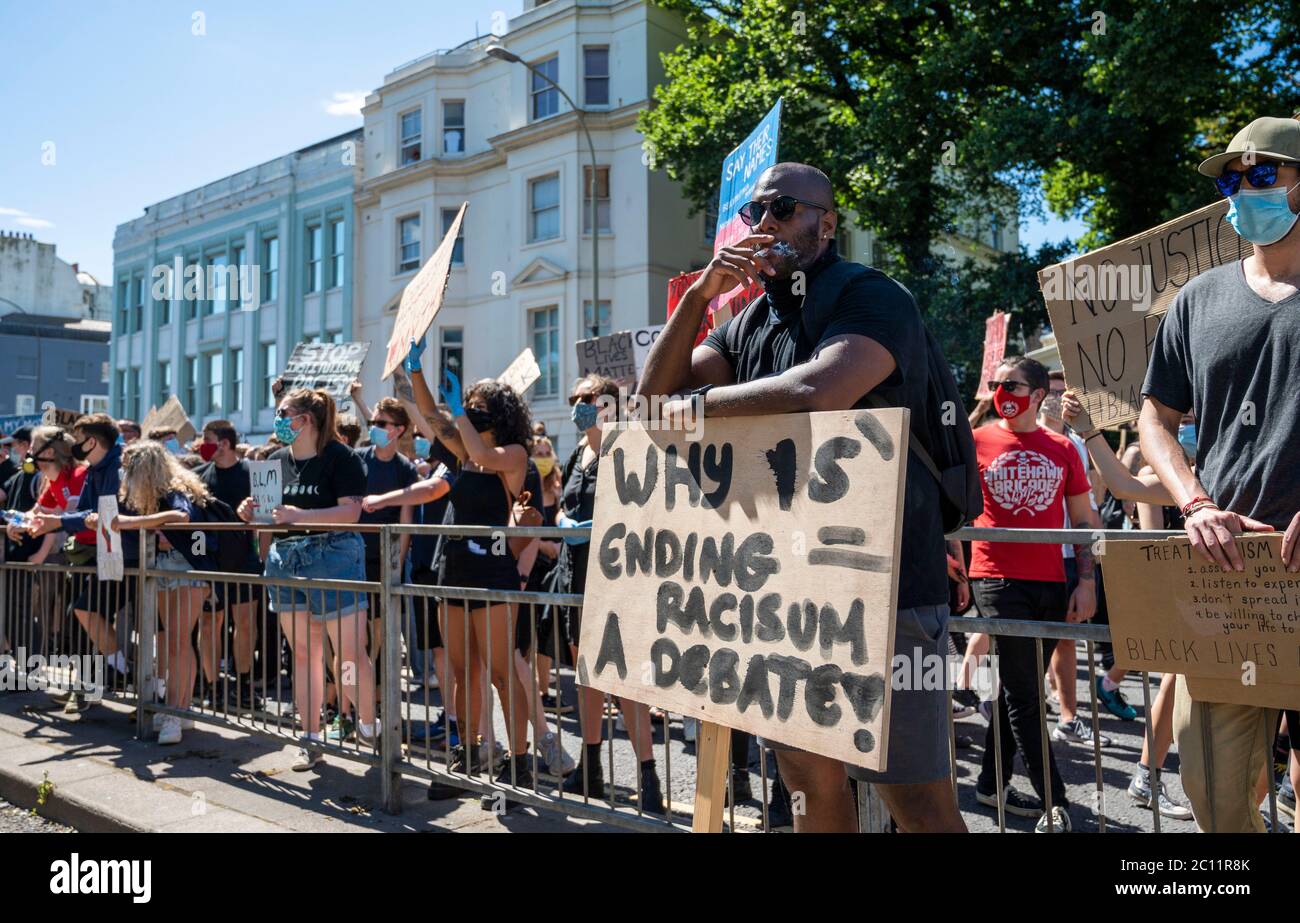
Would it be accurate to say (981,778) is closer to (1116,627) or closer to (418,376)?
(1116,627)

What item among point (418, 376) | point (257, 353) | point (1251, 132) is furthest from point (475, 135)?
point (1251, 132)

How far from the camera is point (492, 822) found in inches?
180

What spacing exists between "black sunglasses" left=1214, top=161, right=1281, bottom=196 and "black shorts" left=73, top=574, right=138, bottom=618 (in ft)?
20.6

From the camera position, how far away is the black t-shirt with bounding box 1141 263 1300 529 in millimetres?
2596

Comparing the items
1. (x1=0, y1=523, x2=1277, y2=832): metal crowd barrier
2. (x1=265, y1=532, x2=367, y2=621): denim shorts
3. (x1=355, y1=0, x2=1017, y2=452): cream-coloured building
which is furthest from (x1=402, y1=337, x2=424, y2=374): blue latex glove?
(x1=355, y1=0, x2=1017, y2=452): cream-coloured building

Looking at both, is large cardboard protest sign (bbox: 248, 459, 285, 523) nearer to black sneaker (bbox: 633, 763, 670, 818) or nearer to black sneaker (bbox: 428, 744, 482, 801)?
black sneaker (bbox: 428, 744, 482, 801)

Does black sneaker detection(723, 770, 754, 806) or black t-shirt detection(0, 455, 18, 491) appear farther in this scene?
black t-shirt detection(0, 455, 18, 491)

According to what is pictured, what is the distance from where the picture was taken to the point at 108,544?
643 centimetres

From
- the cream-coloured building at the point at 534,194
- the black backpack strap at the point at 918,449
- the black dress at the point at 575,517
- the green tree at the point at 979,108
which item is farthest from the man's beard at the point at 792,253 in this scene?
the cream-coloured building at the point at 534,194

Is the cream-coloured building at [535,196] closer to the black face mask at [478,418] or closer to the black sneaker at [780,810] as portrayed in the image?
the black face mask at [478,418]

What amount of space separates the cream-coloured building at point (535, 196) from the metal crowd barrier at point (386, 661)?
62.8ft

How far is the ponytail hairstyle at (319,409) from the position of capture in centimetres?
585

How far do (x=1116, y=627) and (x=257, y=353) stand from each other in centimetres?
3449
